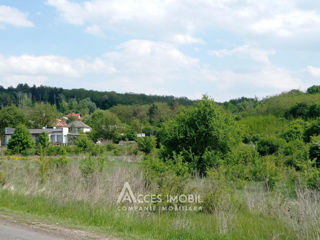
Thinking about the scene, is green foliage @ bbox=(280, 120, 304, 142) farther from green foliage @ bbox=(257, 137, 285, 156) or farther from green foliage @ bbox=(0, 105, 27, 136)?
green foliage @ bbox=(0, 105, 27, 136)

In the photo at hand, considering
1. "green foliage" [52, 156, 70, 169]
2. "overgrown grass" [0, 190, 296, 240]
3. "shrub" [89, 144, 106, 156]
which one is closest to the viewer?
"overgrown grass" [0, 190, 296, 240]

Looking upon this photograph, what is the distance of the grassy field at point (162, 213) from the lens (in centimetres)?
806

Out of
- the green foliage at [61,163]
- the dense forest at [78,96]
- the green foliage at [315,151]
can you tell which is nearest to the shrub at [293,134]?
the green foliage at [315,151]

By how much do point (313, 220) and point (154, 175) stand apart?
6.03 metres

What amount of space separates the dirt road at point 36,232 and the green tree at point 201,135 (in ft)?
37.2

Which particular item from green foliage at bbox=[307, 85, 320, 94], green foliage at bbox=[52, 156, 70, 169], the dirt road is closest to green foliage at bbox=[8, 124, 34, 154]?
green foliage at bbox=[52, 156, 70, 169]

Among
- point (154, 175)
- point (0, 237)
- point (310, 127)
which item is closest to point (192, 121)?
point (154, 175)

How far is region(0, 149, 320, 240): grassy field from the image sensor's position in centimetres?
806

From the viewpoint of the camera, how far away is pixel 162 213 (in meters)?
10.2

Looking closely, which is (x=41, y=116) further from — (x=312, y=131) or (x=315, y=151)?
(x=315, y=151)

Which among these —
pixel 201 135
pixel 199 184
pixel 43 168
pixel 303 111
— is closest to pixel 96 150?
pixel 201 135

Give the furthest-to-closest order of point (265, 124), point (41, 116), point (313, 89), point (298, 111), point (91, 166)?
point (41, 116) < point (313, 89) < point (298, 111) < point (265, 124) < point (91, 166)

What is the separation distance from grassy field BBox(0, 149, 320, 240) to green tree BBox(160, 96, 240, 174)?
6547 millimetres

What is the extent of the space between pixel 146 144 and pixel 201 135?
73.5 ft
